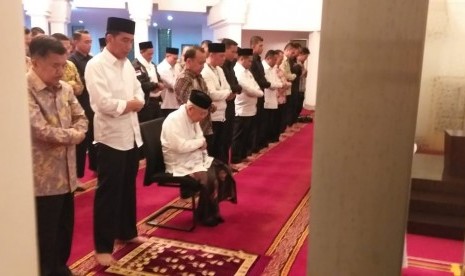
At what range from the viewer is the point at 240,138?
6.43 m

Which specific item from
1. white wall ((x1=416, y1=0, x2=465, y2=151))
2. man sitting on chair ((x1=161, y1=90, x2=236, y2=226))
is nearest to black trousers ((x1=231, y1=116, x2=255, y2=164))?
white wall ((x1=416, y1=0, x2=465, y2=151))

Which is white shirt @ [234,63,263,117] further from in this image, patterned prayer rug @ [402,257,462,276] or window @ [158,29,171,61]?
window @ [158,29,171,61]

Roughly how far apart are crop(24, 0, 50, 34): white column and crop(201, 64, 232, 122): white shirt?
615 cm

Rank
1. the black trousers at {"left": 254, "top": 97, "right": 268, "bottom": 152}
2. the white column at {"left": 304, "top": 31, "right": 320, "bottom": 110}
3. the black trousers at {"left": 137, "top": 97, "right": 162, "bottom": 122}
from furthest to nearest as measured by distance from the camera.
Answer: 1. the white column at {"left": 304, "top": 31, "right": 320, "bottom": 110}
2. the black trousers at {"left": 254, "top": 97, "right": 268, "bottom": 152}
3. the black trousers at {"left": 137, "top": 97, "right": 162, "bottom": 122}

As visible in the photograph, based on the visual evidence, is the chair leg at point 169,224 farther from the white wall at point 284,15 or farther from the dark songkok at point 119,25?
the white wall at point 284,15

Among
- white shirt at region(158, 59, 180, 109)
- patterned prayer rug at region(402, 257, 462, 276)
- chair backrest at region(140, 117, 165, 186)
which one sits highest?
white shirt at region(158, 59, 180, 109)

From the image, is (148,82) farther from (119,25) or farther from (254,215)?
(119,25)

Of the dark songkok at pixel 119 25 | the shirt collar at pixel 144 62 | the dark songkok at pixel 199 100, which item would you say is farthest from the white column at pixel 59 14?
the dark songkok at pixel 119 25

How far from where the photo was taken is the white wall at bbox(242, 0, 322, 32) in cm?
1187

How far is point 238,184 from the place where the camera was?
5363 mm

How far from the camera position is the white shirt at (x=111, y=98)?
2953 mm

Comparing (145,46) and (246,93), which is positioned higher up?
(145,46)

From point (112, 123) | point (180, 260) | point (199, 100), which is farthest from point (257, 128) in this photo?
point (112, 123)

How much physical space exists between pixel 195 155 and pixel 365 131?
7.82ft
